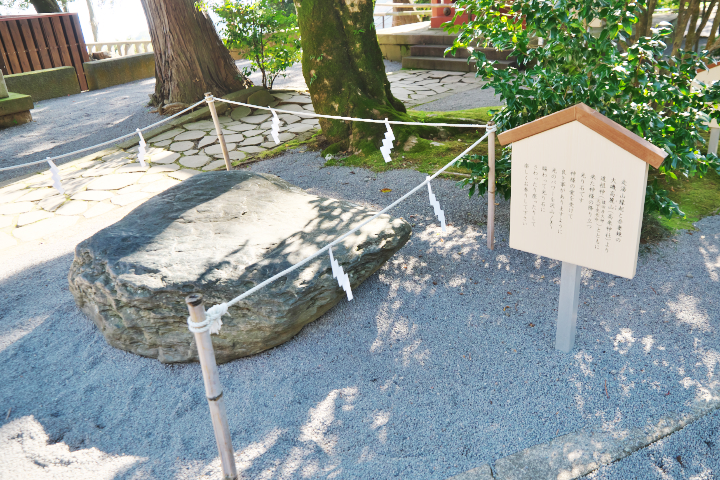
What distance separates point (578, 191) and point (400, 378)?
148 centimetres

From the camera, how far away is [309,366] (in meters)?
3.33

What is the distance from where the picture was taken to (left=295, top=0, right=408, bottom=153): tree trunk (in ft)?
21.6

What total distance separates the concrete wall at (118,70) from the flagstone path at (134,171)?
213 inches

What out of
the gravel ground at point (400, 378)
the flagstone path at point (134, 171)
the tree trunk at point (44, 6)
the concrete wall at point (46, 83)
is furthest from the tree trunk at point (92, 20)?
the gravel ground at point (400, 378)

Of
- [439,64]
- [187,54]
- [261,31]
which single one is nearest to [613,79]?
[261,31]

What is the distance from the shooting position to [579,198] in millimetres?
2752

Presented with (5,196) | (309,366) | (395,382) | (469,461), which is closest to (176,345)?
(309,366)

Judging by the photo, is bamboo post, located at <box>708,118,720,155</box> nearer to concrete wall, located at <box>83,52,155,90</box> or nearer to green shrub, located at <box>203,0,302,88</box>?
green shrub, located at <box>203,0,302,88</box>

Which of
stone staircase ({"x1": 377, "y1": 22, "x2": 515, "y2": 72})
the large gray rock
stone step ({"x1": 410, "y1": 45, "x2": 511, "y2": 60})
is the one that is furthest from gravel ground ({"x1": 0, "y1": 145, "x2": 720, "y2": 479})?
stone step ({"x1": 410, "y1": 45, "x2": 511, "y2": 60})

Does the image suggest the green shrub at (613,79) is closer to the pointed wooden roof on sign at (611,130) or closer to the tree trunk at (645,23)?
the pointed wooden roof on sign at (611,130)

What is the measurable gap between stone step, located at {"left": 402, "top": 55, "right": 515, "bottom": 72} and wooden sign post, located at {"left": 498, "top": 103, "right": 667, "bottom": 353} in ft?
29.8

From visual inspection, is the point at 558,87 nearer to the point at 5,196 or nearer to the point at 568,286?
the point at 568,286

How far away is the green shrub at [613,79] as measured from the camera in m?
3.44

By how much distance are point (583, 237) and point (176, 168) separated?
18.6 ft
